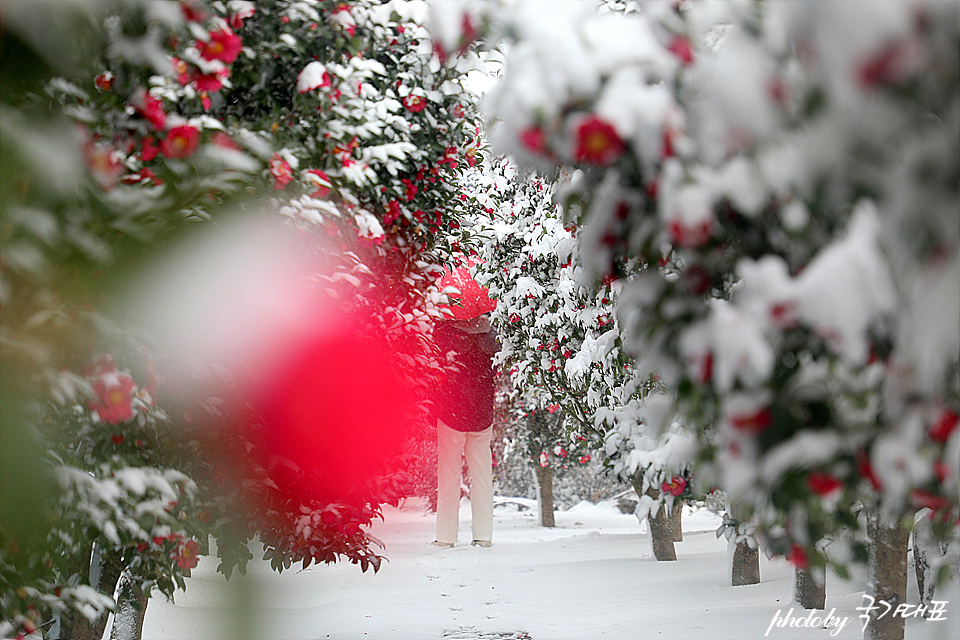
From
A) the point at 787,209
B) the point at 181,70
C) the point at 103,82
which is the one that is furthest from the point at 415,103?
the point at 787,209

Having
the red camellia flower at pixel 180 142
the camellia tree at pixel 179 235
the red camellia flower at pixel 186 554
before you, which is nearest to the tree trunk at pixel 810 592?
the camellia tree at pixel 179 235

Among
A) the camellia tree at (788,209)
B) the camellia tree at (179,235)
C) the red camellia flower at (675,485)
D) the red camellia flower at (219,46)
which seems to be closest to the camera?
the camellia tree at (788,209)

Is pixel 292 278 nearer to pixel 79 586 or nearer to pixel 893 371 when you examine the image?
pixel 79 586

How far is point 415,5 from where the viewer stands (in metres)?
2.95

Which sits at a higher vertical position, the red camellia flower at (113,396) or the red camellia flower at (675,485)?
the red camellia flower at (113,396)

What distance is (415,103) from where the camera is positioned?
3205 millimetres

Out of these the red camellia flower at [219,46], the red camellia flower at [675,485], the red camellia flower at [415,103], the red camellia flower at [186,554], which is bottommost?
the red camellia flower at [186,554]

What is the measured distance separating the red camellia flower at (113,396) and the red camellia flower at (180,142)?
0.48 metres

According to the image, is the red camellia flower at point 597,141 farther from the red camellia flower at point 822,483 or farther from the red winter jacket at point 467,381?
the red winter jacket at point 467,381

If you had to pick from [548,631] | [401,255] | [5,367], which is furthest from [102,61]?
[548,631]

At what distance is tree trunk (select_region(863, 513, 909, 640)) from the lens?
7.23 feet

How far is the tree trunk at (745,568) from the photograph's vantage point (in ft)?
12.8

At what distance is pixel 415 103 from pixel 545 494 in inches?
246

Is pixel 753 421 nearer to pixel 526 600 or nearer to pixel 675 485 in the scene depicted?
pixel 675 485
